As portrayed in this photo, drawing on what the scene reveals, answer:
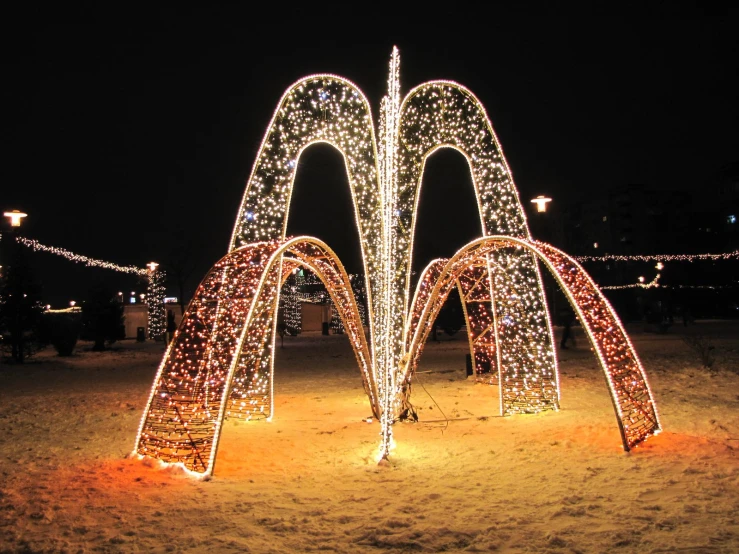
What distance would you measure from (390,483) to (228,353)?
10.3ft

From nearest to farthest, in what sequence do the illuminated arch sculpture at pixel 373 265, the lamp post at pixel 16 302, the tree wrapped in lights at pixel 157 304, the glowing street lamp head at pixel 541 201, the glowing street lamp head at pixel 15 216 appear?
the illuminated arch sculpture at pixel 373 265 < the glowing street lamp head at pixel 541 201 < the glowing street lamp head at pixel 15 216 < the lamp post at pixel 16 302 < the tree wrapped in lights at pixel 157 304

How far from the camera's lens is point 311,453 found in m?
6.65

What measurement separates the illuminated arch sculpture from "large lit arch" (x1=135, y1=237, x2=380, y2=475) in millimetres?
23

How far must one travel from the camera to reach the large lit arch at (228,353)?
6051 mm

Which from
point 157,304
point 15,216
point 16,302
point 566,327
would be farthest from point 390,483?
point 157,304

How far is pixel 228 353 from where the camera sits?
7781 mm

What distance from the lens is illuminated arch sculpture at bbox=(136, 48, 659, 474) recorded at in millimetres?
6855

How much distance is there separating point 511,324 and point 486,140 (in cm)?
275

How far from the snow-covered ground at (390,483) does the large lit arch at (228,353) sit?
32 cm

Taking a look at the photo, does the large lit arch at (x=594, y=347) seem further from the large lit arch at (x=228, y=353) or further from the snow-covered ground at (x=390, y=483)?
the large lit arch at (x=228, y=353)

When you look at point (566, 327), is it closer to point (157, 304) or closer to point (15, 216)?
point (15, 216)

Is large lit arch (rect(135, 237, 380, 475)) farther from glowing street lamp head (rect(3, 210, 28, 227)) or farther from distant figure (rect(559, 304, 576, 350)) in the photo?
distant figure (rect(559, 304, 576, 350))

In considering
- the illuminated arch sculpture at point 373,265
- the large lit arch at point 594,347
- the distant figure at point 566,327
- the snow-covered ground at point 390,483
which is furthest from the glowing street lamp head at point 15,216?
the distant figure at point 566,327

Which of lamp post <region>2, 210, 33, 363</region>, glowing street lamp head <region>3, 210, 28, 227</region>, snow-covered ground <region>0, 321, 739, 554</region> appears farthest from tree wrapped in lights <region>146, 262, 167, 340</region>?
snow-covered ground <region>0, 321, 739, 554</region>
